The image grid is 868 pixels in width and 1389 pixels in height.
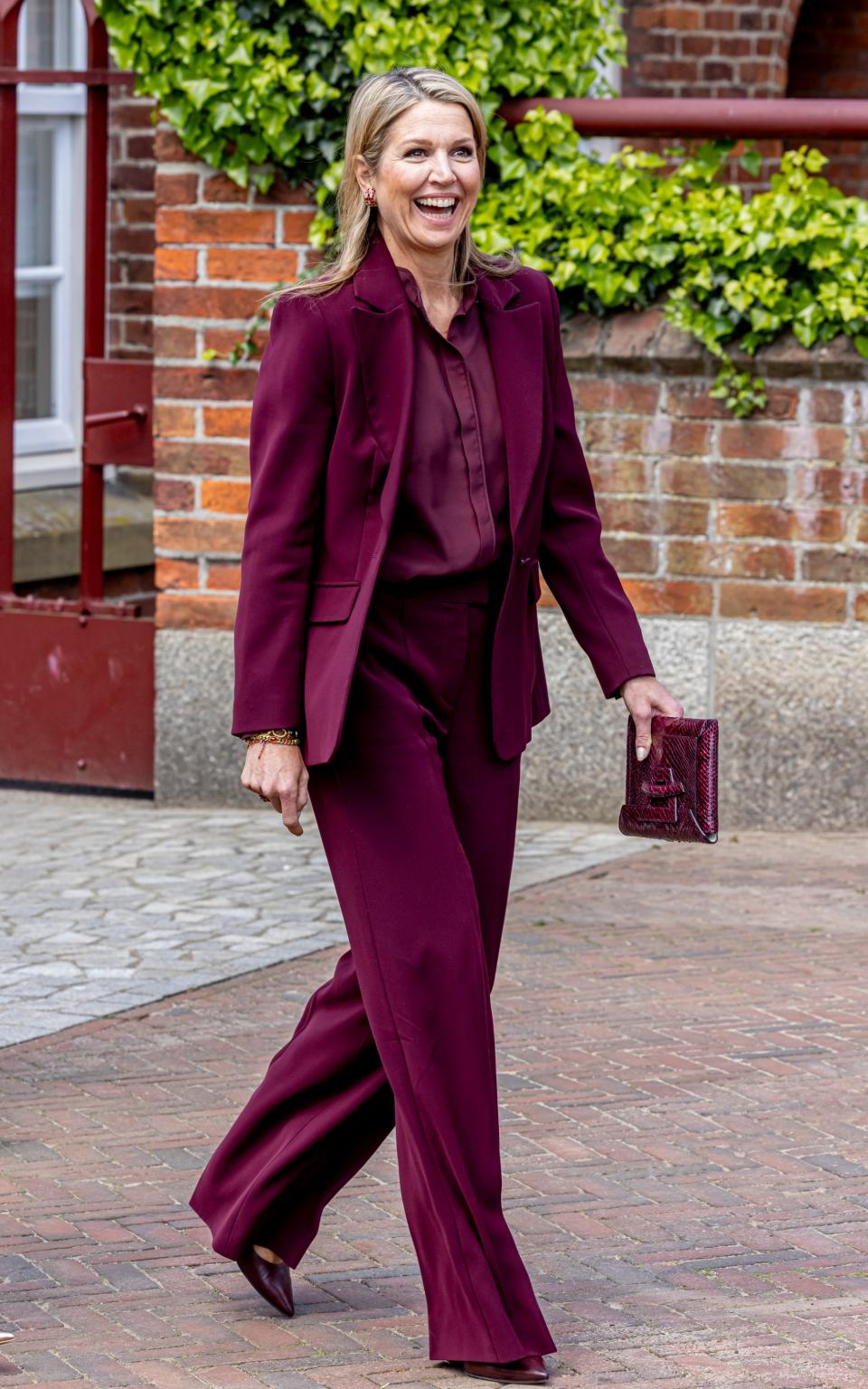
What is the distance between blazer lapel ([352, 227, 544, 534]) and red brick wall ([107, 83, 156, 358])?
19.4ft

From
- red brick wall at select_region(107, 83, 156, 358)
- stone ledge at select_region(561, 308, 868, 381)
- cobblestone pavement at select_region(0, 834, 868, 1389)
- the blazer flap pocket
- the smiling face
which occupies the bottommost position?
cobblestone pavement at select_region(0, 834, 868, 1389)

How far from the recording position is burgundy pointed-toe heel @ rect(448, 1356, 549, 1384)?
3656 mm

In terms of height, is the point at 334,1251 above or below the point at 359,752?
below

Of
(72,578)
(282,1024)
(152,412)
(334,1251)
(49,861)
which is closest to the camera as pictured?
(334,1251)

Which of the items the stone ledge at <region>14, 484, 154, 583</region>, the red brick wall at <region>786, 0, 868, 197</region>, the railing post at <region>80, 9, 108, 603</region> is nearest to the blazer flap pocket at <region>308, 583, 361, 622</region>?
the railing post at <region>80, 9, 108, 603</region>

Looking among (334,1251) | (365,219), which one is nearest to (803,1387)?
(334,1251)

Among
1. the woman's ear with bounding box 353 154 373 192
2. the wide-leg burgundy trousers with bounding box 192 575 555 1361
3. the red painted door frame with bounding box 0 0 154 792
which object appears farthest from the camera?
the red painted door frame with bounding box 0 0 154 792

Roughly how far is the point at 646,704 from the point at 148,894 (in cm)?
346

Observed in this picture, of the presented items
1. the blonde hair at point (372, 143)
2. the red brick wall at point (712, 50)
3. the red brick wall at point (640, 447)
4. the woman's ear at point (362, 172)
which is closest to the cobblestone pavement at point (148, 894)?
the red brick wall at point (640, 447)

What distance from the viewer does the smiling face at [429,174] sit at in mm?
3693

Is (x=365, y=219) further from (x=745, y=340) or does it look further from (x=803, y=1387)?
(x=745, y=340)

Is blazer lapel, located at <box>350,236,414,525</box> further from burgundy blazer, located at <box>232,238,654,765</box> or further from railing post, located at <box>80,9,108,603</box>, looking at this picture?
railing post, located at <box>80,9,108,603</box>

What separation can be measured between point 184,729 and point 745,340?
2.36m

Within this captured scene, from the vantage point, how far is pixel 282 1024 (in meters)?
5.74
